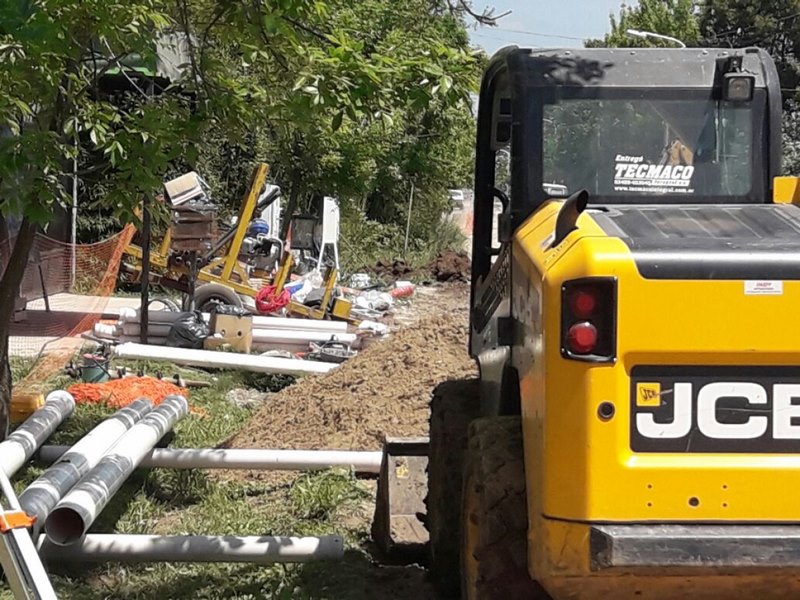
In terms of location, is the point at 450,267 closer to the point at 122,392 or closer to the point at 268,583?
the point at 122,392

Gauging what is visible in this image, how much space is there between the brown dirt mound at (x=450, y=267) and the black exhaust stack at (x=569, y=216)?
68.4ft

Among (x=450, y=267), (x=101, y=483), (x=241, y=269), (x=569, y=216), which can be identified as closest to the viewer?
(x=569, y=216)

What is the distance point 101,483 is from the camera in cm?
570

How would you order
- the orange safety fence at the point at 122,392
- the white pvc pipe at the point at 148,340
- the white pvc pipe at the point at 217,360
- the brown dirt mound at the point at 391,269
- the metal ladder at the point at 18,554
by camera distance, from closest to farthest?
the metal ladder at the point at 18,554
the orange safety fence at the point at 122,392
the white pvc pipe at the point at 217,360
the white pvc pipe at the point at 148,340
the brown dirt mound at the point at 391,269

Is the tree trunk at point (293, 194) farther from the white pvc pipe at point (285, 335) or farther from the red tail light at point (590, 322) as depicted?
the red tail light at point (590, 322)

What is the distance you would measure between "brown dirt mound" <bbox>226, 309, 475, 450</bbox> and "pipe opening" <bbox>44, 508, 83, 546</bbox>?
3.37m

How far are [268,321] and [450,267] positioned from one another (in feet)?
37.1

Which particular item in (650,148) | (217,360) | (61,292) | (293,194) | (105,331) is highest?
(650,148)

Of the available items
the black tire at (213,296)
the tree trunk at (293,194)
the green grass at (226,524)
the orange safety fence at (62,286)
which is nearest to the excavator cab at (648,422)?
Answer: the green grass at (226,524)

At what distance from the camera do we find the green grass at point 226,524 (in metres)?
5.73

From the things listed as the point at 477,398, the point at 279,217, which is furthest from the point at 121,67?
the point at 279,217

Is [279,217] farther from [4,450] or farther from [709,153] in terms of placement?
[709,153]

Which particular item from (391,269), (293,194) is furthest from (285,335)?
(391,269)

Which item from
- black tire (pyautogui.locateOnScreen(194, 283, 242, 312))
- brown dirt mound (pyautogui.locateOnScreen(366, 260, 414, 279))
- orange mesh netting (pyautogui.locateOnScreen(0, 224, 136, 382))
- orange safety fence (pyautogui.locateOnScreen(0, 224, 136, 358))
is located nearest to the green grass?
orange mesh netting (pyautogui.locateOnScreen(0, 224, 136, 382))
